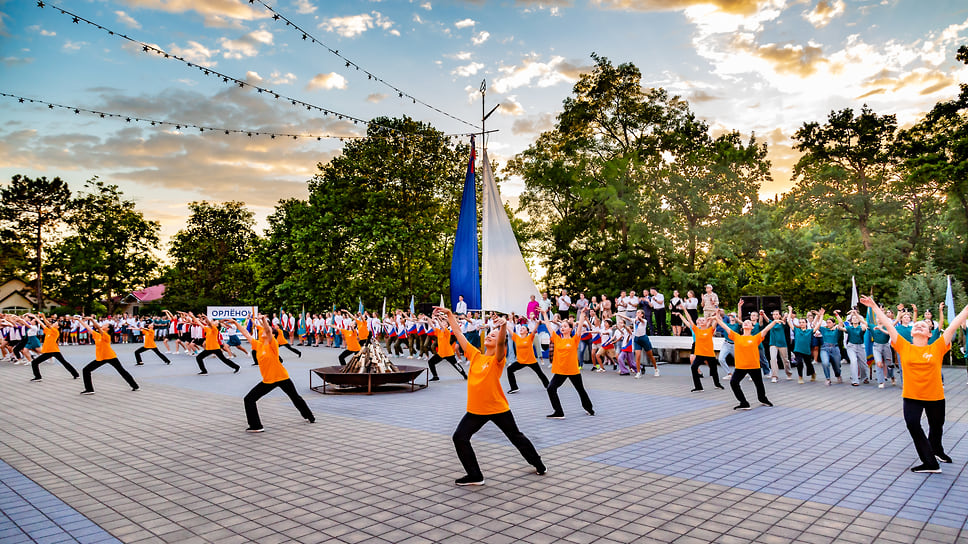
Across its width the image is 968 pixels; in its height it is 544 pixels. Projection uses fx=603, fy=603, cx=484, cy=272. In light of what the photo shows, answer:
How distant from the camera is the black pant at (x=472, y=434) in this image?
6449mm

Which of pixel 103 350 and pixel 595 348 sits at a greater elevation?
pixel 103 350

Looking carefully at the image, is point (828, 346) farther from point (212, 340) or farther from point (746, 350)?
point (212, 340)

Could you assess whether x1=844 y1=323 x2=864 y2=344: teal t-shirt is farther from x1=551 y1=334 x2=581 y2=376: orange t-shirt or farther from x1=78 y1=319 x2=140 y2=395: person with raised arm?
x1=78 y1=319 x2=140 y2=395: person with raised arm

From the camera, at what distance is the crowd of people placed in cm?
685

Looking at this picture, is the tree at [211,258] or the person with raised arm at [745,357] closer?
the person with raised arm at [745,357]

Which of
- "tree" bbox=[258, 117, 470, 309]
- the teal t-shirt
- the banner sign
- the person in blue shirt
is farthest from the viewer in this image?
"tree" bbox=[258, 117, 470, 309]

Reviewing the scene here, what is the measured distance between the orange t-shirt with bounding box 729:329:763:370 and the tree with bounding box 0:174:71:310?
5672 centimetres

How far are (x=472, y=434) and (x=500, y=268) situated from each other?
13.7 ft

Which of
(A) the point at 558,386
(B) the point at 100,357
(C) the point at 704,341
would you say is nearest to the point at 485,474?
(A) the point at 558,386

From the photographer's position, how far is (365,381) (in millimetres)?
13789

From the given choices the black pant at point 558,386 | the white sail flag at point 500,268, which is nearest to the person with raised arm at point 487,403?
the white sail flag at point 500,268

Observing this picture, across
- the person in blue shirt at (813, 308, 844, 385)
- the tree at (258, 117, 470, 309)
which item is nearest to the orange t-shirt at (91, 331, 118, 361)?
the person in blue shirt at (813, 308, 844, 385)

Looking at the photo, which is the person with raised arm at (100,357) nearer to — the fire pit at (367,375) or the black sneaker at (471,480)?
the fire pit at (367,375)

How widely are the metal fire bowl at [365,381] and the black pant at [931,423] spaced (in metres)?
9.48
